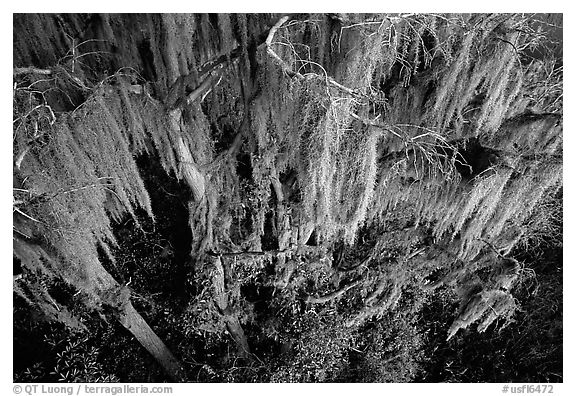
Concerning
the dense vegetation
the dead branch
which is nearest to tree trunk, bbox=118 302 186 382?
the dense vegetation

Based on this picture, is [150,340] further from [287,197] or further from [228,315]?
[287,197]

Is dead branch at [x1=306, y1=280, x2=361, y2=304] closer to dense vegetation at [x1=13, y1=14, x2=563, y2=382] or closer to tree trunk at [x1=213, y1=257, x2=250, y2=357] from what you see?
dense vegetation at [x1=13, y1=14, x2=563, y2=382]

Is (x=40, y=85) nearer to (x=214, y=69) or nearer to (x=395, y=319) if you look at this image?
(x=214, y=69)

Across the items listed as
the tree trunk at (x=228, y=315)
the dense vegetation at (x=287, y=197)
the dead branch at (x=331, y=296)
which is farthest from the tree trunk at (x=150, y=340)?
the dead branch at (x=331, y=296)

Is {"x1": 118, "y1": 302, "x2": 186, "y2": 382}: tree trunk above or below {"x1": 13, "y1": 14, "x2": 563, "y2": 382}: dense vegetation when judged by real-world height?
below

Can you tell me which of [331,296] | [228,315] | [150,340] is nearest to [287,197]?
[331,296]

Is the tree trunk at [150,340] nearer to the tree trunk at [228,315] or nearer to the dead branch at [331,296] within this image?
the tree trunk at [228,315]

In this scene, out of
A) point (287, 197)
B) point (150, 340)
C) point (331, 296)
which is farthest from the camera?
point (331, 296)
